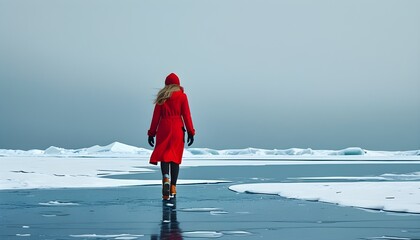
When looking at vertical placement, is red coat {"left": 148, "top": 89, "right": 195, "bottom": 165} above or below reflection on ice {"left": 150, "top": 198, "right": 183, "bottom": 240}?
above

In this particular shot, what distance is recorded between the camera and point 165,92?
9094mm

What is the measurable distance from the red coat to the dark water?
0.64 m

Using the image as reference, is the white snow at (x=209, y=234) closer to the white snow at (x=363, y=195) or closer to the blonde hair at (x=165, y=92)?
the white snow at (x=363, y=195)

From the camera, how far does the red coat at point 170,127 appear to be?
914 centimetres

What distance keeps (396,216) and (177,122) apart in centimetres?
366

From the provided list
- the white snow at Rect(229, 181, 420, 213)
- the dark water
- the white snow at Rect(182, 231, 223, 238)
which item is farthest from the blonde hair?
the white snow at Rect(182, 231, 223, 238)

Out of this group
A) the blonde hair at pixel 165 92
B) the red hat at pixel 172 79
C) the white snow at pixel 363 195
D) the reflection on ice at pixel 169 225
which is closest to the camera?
the reflection on ice at pixel 169 225

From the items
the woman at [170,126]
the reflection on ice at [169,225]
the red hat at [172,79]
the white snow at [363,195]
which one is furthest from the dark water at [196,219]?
the red hat at [172,79]

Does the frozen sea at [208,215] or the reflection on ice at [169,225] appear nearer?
the reflection on ice at [169,225]

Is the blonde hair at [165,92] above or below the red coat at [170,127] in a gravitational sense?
above

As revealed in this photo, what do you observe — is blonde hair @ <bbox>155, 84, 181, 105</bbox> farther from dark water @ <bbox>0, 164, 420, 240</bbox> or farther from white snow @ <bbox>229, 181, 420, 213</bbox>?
white snow @ <bbox>229, 181, 420, 213</bbox>

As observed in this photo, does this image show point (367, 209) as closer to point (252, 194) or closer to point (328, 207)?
point (328, 207)

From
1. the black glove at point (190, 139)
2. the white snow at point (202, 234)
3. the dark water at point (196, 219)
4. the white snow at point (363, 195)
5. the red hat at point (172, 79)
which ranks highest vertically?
the red hat at point (172, 79)

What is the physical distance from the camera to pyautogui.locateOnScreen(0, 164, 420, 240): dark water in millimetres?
5238
